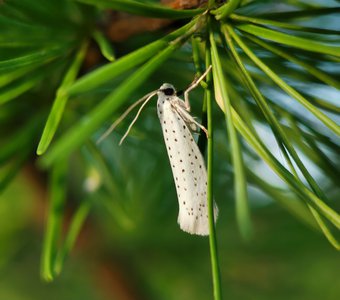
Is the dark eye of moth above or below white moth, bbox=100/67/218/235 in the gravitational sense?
above

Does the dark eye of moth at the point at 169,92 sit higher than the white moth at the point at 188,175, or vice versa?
the dark eye of moth at the point at 169,92

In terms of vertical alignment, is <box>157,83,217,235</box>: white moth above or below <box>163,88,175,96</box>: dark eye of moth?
below

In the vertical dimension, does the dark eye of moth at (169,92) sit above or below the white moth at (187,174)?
above

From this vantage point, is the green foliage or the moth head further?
the moth head

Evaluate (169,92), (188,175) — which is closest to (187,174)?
(188,175)

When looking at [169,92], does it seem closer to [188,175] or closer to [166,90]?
[166,90]

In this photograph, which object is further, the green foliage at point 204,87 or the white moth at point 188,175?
the white moth at point 188,175

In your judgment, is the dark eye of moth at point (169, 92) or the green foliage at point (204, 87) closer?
the green foliage at point (204, 87)

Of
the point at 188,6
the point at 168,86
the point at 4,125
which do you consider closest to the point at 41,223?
the point at 4,125

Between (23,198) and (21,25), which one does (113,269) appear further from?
(21,25)
